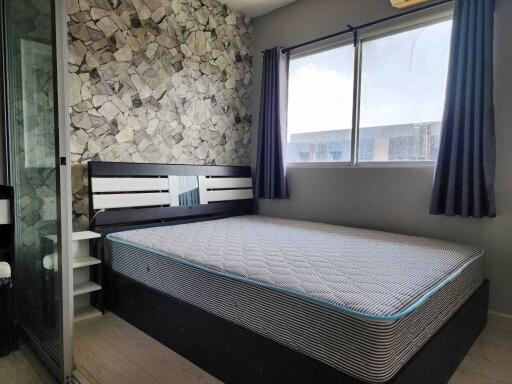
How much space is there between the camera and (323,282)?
4.74 ft

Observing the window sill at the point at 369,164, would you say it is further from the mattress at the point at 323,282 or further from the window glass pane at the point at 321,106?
the mattress at the point at 323,282

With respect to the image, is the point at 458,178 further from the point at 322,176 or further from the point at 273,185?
the point at 273,185

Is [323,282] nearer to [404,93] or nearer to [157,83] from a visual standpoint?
[404,93]

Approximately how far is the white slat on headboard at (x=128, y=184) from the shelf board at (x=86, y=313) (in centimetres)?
85

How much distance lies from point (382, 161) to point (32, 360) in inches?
111

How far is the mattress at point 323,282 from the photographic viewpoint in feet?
3.83

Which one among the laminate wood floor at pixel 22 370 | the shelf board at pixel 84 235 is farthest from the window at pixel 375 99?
the laminate wood floor at pixel 22 370

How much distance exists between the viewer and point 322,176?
3227 millimetres

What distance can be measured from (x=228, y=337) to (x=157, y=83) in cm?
233

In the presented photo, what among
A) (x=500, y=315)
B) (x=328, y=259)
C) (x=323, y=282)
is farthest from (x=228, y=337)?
(x=500, y=315)

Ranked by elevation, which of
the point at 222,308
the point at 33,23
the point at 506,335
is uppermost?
the point at 33,23

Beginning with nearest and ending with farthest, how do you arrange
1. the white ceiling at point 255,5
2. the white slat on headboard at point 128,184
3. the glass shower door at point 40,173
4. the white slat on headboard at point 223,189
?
the glass shower door at point 40,173, the white slat on headboard at point 128,184, the white slat on headboard at point 223,189, the white ceiling at point 255,5

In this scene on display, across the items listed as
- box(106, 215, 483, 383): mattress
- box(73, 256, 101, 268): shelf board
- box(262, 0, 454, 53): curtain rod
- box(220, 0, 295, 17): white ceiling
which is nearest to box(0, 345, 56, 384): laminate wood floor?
box(73, 256, 101, 268): shelf board

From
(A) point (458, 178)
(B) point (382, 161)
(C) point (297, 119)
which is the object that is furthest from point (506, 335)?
(C) point (297, 119)
